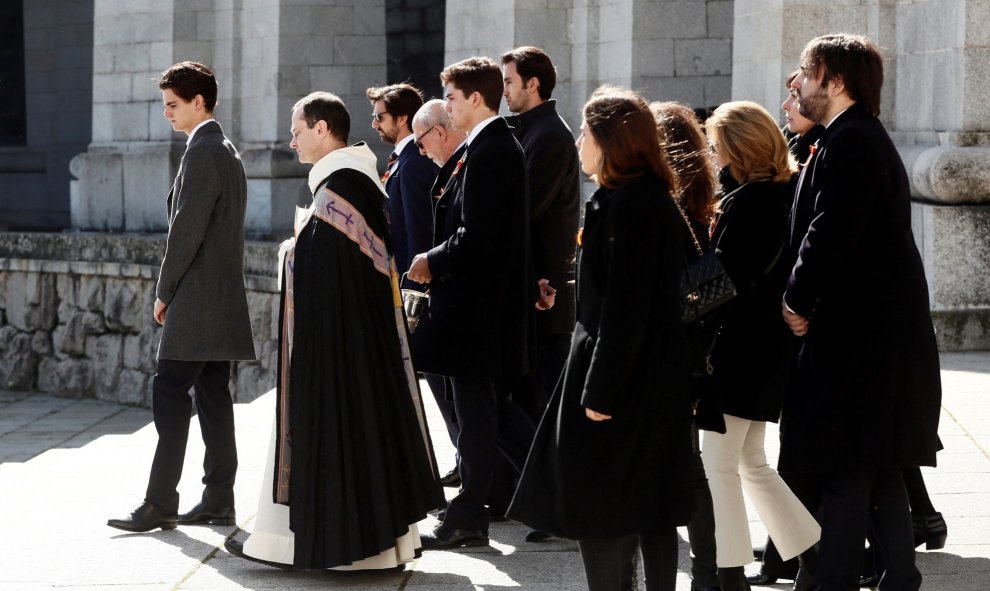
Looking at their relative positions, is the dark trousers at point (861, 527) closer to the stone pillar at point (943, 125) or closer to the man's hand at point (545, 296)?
the man's hand at point (545, 296)

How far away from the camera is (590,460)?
12.4ft

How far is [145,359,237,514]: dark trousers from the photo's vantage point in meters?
5.62

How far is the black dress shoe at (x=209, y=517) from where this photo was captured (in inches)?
223

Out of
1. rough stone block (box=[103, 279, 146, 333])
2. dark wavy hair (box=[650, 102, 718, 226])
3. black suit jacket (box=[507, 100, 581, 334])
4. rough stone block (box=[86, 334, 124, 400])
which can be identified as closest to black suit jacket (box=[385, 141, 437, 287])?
black suit jacket (box=[507, 100, 581, 334])

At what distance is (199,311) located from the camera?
5613mm

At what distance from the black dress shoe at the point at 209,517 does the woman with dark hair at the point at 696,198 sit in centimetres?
205

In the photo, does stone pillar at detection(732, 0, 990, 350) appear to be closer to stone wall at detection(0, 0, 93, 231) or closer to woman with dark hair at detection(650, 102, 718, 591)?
woman with dark hair at detection(650, 102, 718, 591)

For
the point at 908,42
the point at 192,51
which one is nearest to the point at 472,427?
the point at 908,42

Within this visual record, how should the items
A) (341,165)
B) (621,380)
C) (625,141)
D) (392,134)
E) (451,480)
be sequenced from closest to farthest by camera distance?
(621,380) → (625,141) → (341,165) → (451,480) → (392,134)

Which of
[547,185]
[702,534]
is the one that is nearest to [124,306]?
[547,185]

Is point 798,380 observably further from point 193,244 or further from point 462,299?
point 193,244

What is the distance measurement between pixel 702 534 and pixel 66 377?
11299 mm

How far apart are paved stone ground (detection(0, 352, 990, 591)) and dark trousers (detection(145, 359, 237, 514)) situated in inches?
5.9

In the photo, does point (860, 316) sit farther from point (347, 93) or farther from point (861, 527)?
point (347, 93)
